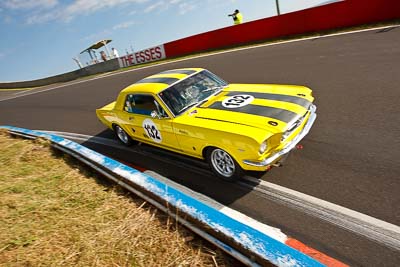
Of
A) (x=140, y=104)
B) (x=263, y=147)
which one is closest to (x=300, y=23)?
(x=140, y=104)

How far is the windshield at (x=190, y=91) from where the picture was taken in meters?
4.84

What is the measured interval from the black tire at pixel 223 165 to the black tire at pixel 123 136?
2.53 meters

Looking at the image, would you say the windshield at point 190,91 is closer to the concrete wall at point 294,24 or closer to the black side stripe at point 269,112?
the black side stripe at point 269,112

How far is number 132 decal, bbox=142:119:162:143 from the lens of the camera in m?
5.08

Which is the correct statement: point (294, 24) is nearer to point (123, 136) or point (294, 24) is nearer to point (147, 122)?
point (123, 136)

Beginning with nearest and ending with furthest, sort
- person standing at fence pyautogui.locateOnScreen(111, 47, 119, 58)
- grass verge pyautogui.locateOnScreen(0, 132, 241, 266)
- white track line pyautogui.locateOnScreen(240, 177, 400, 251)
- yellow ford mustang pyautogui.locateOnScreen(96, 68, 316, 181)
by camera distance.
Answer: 1. grass verge pyautogui.locateOnScreen(0, 132, 241, 266)
2. white track line pyautogui.locateOnScreen(240, 177, 400, 251)
3. yellow ford mustang pyautogui.locateOnScreen(96, 68, 316, 181)
4. person standing at fence pyautogui.locateOnScreen(111, 47, 119, 58)

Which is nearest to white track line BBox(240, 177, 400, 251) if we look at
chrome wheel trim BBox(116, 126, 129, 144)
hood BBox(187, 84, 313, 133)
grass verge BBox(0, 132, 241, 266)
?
hood BBox(187, 84, 313, 133)

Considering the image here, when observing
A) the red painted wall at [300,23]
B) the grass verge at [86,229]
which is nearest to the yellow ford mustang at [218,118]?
the grass verge at [86,229]

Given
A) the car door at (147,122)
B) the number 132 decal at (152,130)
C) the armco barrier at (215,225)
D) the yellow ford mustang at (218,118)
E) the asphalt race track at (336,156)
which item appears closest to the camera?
the armco barrier at (215,225)

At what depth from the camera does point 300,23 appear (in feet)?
50.0

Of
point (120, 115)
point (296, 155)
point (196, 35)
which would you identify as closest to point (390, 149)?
point (296, 155)

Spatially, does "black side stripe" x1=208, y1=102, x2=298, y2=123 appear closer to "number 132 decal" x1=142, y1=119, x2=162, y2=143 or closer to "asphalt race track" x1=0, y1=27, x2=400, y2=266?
"asphalt race track" x1=0, y1=27, x2=400, y2=266

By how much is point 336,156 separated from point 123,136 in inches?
172

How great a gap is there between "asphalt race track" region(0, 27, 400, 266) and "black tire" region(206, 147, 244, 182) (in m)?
0.14
